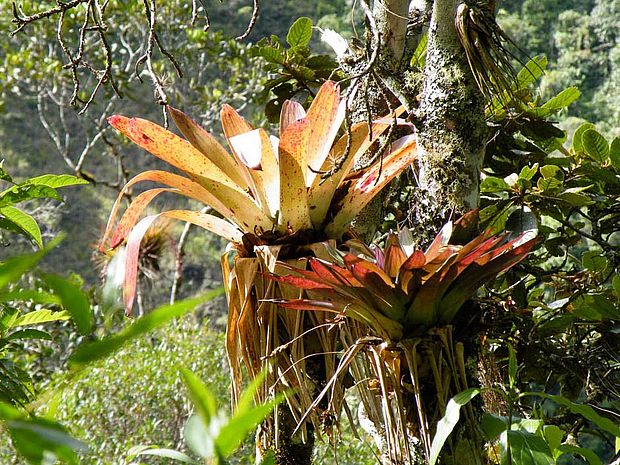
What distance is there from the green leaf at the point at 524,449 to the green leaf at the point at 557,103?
2.16ft

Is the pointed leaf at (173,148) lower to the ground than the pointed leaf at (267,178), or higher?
higher

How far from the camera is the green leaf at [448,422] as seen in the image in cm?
58

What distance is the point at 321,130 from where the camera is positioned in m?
0.83

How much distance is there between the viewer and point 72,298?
20 cm

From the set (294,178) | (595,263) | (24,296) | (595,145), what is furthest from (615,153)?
(24,296)

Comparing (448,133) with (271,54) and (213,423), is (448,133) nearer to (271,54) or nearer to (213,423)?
(271,54)

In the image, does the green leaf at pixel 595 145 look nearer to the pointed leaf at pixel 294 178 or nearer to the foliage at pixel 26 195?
the pointed leaf at pixel 294 178

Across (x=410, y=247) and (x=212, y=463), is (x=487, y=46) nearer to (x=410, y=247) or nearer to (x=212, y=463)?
(x=410, y=247)

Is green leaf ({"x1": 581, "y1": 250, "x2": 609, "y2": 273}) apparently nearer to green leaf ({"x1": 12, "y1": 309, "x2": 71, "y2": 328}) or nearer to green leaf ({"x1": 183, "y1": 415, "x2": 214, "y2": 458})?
green leaf ({"x1": 12, "y1": 309, "x2": 71, "y2": 328})

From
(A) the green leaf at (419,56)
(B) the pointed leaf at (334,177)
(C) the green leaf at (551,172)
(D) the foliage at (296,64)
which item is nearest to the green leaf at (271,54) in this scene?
(D) the foliage at (296,64)

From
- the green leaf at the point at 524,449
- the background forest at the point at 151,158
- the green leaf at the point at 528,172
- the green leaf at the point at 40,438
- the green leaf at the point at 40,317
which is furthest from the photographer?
the background forest at the point at 151,158

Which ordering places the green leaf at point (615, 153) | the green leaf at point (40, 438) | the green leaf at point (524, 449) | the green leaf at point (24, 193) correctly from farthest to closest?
the green leaf at point (615, 153), the green leaf at point (24, 193), the green leaf at point (524, 449), the green leaf at point (40, 438)

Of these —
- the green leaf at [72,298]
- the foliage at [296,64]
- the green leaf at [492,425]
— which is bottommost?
the green leaf at [492,425]

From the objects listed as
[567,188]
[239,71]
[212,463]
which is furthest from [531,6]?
[212,463]
